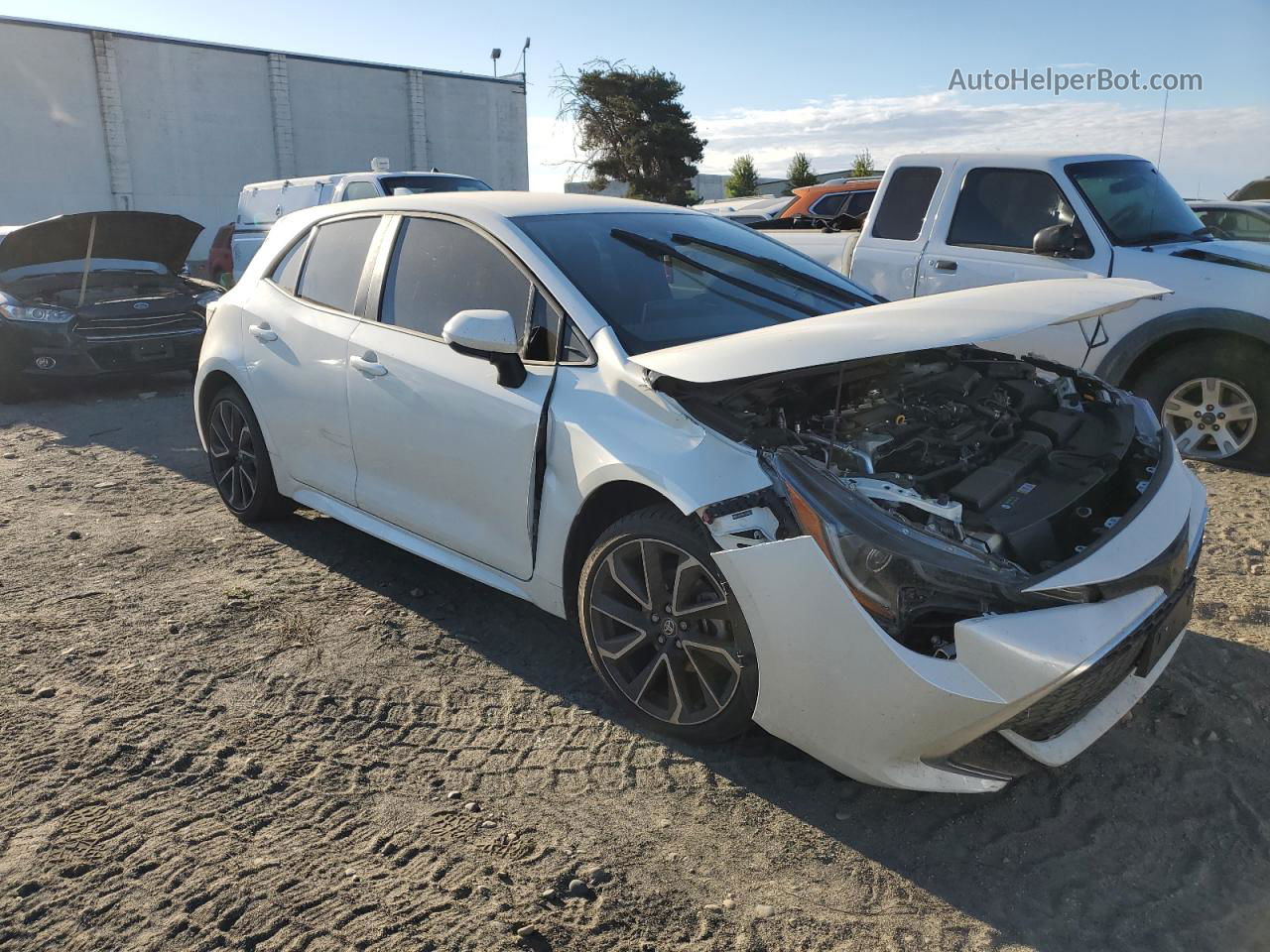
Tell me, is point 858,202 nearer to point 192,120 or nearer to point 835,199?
point 835,199

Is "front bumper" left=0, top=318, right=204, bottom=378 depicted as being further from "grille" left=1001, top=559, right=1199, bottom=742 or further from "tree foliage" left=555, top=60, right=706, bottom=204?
"tree foliage" left=555, top=60, right=706, bottom=204

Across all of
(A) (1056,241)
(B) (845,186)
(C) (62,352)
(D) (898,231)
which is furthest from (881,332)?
(B) (845,186)

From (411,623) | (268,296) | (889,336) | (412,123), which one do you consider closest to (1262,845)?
(889,336)

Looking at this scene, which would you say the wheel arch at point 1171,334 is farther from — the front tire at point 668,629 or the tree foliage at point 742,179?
the tree foliage at point 742,179

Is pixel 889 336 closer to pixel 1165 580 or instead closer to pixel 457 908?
pixel 1165 580

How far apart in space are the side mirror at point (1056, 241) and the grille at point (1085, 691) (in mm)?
3839

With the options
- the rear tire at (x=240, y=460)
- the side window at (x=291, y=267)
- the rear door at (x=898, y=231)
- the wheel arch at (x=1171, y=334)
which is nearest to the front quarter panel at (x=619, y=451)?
the side window at (x=291, y=267)

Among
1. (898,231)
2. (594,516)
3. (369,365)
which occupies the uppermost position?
(898,231)

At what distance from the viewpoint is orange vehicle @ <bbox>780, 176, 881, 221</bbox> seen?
12.2 meters

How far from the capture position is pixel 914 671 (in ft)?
8.23

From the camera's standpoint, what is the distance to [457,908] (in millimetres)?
2502

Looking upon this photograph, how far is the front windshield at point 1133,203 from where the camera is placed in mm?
6316

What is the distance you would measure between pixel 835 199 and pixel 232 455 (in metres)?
9.16

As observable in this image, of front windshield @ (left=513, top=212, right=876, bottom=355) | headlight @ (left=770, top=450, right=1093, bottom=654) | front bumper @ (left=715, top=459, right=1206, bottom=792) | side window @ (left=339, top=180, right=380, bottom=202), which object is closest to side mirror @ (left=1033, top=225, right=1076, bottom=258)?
front windshield @ (left=513, top=212, right=876, bottom=355)
